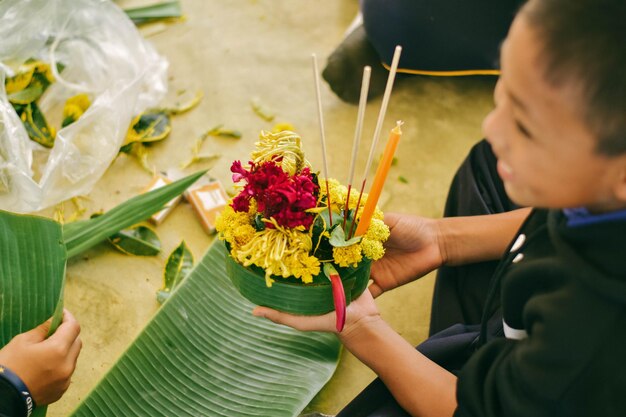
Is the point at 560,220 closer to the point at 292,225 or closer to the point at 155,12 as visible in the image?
the point at 292,225

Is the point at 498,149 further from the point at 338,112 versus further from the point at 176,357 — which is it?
the point at 338,112

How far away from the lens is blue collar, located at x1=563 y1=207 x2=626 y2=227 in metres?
0.60

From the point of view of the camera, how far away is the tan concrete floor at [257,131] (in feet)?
4.11

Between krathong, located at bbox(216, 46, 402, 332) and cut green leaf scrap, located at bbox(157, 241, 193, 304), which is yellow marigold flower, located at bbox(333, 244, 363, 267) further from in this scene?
cut green leaf scrap, located at bbox(157, 241, 193, 304)

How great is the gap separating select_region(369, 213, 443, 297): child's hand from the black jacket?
33 centimetres

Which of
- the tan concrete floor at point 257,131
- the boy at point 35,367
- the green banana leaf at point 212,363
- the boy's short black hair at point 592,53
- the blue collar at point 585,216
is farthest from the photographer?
the tan concrete floor at point 257,131

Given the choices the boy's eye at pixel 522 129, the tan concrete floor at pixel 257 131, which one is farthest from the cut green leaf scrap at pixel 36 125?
the boy's eye at pixel 522 129

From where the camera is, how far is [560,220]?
2.19ft

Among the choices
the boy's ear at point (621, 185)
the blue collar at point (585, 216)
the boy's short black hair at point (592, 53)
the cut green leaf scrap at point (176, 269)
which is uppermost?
the boy's short black hair at point (592, 53)

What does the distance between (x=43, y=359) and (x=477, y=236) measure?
71 cm

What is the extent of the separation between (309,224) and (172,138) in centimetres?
91

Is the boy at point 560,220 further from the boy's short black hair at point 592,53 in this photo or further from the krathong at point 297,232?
the krathong at point 297,232

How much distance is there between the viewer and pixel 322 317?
0.88 m

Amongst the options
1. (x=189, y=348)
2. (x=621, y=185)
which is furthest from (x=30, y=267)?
(x=621, y=185)
